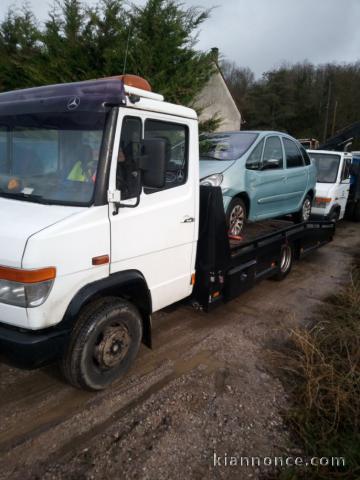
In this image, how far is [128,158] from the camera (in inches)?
108

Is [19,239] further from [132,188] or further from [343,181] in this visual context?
[343,181]

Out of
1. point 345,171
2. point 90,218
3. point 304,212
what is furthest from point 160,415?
point 345,171

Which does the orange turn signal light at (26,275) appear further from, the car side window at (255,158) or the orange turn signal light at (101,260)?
the car side window at (255,158)

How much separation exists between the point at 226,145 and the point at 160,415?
12.4 ft

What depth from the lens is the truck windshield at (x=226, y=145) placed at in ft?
16.9

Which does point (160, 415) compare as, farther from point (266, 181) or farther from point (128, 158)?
point (266, 181)

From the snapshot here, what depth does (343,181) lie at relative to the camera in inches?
377

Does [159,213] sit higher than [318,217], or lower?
higher

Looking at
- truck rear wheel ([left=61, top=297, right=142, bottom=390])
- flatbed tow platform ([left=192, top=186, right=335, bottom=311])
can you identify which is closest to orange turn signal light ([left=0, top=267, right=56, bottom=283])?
truck rear wheel ([left=61, top=297, right=142, bottom=390])

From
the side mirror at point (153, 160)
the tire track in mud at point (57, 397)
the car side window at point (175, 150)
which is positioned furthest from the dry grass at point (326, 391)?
the side mirror at point (153, 160)

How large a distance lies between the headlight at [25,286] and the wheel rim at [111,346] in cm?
69

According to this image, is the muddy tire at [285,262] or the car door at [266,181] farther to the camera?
the muddy tire at [285,262]

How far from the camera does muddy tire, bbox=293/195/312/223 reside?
7.14m

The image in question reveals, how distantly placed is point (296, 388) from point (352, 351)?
0.80m
